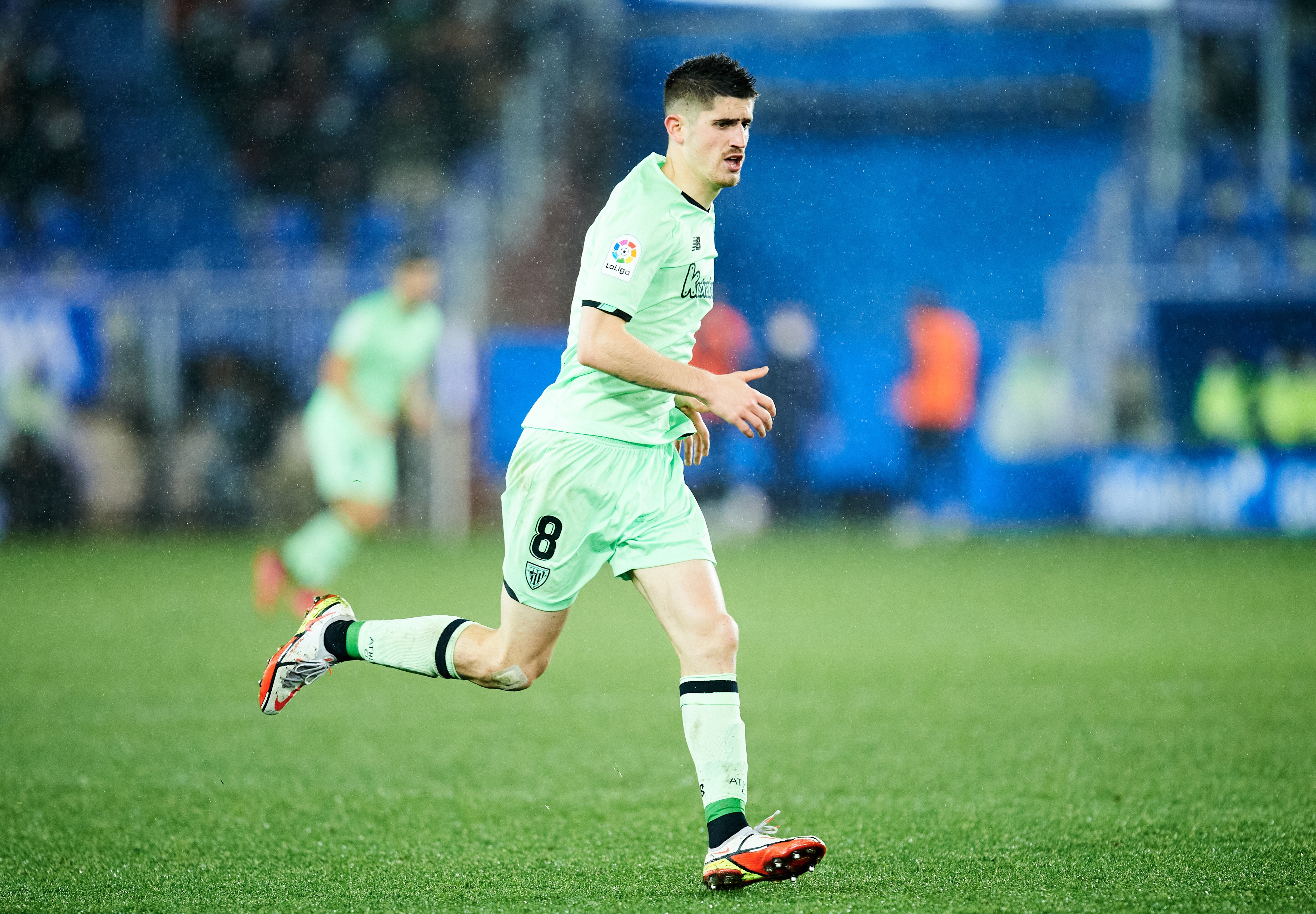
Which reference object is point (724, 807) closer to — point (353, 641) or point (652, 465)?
point (652, 465)

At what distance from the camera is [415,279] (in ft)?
32.1

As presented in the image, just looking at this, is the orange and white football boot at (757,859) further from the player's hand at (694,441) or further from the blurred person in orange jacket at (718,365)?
the blurred person in orange jacket at (718,365)

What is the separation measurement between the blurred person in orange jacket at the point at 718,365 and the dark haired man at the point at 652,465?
1141 centimetres

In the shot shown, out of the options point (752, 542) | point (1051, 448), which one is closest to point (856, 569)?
point (752, 542)

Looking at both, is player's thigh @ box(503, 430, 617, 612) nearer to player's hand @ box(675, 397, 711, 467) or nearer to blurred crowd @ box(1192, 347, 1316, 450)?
player's hand @ box(675, 397, 711, 467)

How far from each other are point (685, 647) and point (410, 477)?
11.5 metres

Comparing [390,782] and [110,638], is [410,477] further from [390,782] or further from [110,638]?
[390,782]

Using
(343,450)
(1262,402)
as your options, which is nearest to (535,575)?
(343,450)

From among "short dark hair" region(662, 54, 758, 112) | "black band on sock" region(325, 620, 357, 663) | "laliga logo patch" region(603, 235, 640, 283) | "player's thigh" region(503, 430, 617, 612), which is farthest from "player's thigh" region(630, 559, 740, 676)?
"short dark hair" region(662, 54, 758, 112)

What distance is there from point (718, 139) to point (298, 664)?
2033mm

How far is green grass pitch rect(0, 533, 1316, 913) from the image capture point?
12.8ft

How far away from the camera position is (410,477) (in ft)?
50.1

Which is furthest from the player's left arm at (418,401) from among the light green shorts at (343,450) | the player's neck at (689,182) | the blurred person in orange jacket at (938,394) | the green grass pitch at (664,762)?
the player's neck at (689,182)

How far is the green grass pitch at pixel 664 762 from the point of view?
391cm
